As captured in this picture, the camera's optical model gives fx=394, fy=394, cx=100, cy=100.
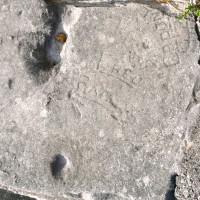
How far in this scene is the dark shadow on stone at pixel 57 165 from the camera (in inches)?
68.4

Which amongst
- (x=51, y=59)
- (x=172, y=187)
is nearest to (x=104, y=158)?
(x=172, y=187)

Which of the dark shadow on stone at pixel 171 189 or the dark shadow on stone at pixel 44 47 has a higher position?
the dark shadow on stone at pixel 44 47

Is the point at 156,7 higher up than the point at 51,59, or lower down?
higher up

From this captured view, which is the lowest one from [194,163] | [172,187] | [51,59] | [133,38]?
[172,187]

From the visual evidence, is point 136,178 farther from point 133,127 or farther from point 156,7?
point 156,7

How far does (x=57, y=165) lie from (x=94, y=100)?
13.1 inches

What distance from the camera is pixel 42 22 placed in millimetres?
1828

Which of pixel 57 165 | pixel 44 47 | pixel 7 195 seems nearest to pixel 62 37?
pixel 44 47

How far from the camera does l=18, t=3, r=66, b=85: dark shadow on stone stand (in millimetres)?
1805

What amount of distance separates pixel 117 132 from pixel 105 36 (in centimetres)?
43

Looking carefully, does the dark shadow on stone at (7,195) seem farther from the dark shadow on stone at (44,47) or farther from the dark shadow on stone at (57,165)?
the dark shadow on stone at (44,47)

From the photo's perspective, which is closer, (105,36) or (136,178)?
(136,178)

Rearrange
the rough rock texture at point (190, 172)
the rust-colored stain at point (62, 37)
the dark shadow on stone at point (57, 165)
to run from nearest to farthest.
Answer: the rough rock texture at point (190, 172), the dark shadow on stone at point (57, 165), the rust-colored stain at point (62, 37)

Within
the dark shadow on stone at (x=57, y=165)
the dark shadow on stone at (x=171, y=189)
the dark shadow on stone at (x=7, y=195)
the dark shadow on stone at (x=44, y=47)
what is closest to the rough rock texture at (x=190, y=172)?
the dark shadow on stone at (x=171, y=189)
